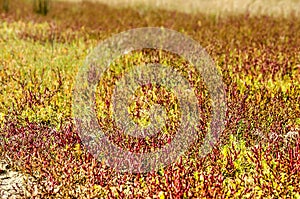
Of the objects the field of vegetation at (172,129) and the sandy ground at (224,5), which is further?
the sandy ground at (224,5)

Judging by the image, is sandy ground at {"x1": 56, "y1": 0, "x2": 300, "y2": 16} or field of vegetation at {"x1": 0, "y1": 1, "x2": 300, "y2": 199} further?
sandy ground at {"x1": 56, "y1": 0, "x2": 300, "y2": 16}

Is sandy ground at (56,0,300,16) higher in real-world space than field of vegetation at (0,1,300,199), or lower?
higher

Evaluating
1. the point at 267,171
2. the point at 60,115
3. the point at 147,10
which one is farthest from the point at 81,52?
the point at 147,10

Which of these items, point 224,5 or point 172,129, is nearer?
point 172,129

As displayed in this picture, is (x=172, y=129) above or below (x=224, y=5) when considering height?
below

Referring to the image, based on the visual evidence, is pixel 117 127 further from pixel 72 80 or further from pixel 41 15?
pixel 41 15
